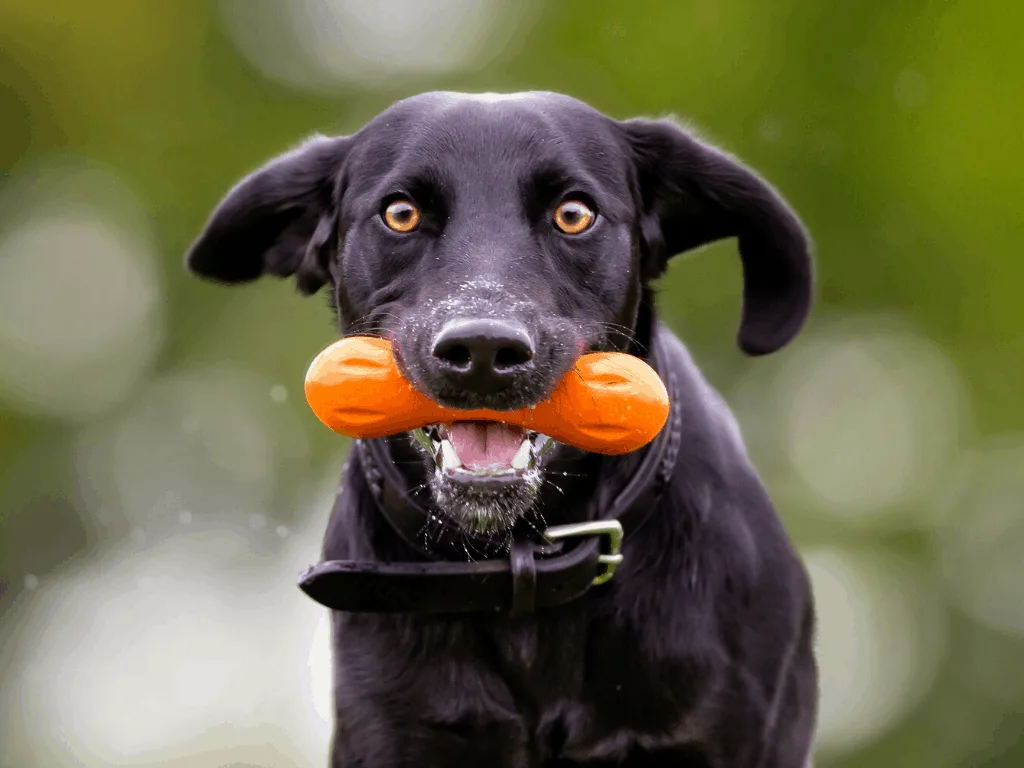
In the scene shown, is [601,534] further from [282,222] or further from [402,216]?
[282,222]

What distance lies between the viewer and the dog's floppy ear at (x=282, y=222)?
3922 mm

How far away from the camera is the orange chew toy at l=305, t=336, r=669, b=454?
3225mm

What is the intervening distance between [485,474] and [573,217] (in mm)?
664

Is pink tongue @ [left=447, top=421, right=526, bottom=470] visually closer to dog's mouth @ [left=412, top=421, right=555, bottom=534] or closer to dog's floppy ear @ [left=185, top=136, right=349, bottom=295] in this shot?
dog's mouth @ [left=412, top=421, right=555, bottom=534]

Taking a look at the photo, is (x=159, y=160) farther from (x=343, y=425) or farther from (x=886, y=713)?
(x=343, y=425)

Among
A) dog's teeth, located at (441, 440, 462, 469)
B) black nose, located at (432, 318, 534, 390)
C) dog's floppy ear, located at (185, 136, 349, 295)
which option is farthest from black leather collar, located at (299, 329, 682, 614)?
dog's floppy ear, located at (185, 136, 349, 295)

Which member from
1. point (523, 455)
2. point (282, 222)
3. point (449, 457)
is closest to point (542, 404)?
point (523, 455)

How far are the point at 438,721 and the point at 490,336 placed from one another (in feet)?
3.09

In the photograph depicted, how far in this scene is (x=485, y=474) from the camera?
3.23 metres

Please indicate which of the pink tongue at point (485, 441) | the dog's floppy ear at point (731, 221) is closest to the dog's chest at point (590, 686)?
the pink tongue at point (485, 441)

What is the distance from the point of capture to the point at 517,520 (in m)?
3.40

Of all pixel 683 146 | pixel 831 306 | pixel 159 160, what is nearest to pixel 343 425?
pixel 683 146

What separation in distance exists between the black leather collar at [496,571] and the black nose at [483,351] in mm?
438

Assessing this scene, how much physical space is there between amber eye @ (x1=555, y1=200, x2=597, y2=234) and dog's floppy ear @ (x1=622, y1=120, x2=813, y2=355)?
0.28 metres
